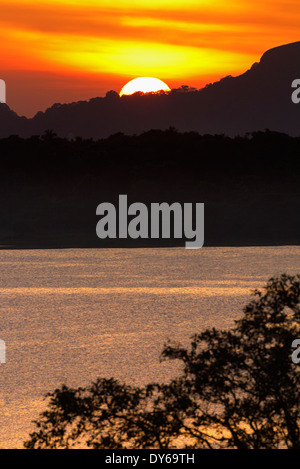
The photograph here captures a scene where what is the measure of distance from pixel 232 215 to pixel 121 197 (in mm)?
16893

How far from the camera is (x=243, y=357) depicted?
32.6 feet

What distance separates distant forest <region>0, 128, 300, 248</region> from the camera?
121625 mm

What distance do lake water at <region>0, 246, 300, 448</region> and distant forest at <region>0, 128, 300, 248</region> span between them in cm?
2175

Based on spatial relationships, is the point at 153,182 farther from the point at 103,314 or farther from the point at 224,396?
the point at 224,396

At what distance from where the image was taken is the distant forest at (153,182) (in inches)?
4788

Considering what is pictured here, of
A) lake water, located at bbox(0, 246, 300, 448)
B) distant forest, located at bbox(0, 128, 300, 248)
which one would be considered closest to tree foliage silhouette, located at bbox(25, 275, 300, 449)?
lake water, located at bbox(0, 246, 300, 448)

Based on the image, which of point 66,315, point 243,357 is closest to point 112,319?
point 66,315

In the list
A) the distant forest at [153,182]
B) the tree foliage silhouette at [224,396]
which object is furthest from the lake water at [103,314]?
the distant forest at [153,182]

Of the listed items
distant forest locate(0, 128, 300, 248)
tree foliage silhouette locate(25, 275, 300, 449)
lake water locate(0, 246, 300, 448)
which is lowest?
tree foliage silhouette locate(25, 275, 300, 449)

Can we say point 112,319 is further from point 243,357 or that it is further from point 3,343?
point 243,357

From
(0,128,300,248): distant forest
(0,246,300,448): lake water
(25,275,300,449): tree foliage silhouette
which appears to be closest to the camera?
(25,275,300,449): tree foliage silhouette

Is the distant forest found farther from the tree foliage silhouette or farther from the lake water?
the tree foliage silhouette

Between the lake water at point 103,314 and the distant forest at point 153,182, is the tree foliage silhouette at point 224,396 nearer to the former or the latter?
the lake water at point 103,314
